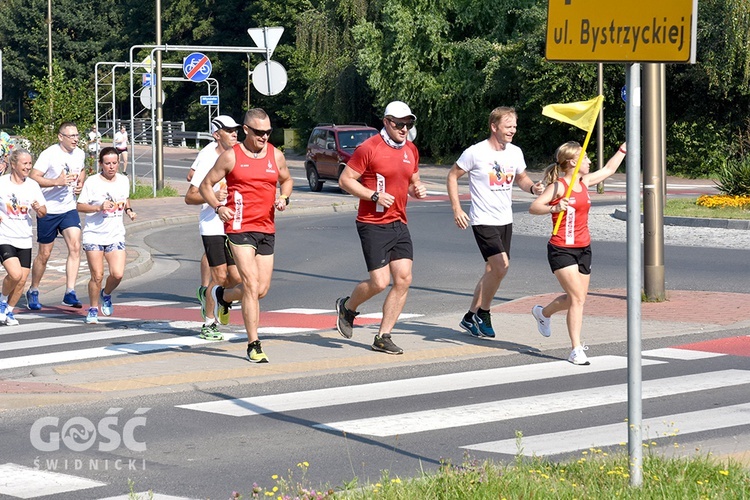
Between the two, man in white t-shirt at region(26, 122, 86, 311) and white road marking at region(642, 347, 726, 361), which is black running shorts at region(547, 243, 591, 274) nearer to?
white road marking at region(642, 347, 726, 361)

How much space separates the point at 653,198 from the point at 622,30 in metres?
7.36

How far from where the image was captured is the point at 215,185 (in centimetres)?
1079

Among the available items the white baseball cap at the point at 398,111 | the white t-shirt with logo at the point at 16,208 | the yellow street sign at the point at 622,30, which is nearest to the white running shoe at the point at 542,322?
the white baseball cap at the point at 398,111

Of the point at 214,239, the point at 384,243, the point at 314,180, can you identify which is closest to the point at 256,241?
the point at 384,243

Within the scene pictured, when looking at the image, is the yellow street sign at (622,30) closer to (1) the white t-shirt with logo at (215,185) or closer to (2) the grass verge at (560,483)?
(2) the grass verge at (560,483)

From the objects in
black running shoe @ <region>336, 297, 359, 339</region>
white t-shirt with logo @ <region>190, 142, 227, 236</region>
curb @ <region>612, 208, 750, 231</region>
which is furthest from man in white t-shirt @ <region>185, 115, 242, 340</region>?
curb @ <region>612, 208, 750, 231</region>

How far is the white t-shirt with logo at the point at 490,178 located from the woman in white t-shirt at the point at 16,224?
4.44m

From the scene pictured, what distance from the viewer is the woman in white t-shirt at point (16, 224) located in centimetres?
1201

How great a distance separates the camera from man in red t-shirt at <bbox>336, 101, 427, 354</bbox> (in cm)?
959

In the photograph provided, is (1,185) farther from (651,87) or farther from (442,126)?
(442,126)

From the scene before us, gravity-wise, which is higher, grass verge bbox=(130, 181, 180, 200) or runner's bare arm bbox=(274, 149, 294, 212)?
runner's bare arm bbox=(274, 149, 294, 212)

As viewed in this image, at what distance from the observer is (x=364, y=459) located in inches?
255

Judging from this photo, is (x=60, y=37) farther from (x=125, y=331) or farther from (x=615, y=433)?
(x=615, y=433)

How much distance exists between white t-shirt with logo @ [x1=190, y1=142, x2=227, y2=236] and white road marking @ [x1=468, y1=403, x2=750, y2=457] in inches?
179
